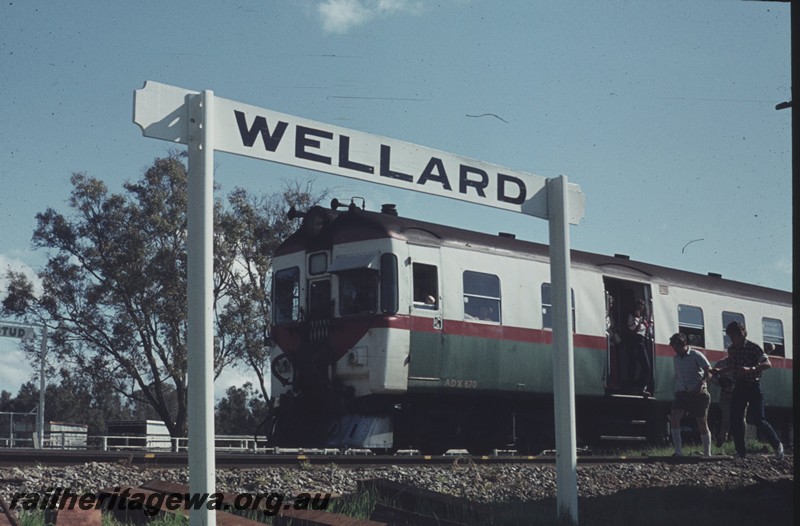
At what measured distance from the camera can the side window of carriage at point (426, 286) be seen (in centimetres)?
1397

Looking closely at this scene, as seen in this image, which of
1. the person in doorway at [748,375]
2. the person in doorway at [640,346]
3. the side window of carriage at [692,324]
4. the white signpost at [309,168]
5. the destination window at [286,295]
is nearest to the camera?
the white signpost at [309,168]

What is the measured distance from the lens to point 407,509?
6.61 metres

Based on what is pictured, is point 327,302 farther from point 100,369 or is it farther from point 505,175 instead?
point 100,369

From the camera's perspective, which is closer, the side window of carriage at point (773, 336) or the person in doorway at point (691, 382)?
the person in doorway at point (691, 382)

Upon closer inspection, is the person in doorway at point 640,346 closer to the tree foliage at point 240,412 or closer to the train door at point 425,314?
the train door at point 425,314

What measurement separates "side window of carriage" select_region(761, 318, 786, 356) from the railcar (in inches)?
157

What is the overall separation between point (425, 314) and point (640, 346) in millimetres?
4447

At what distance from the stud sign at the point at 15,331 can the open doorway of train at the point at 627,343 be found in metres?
23.1

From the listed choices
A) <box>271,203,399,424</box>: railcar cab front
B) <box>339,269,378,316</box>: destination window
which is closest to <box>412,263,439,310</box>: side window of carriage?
<box>271,203,399,424</box>: railcar cab front

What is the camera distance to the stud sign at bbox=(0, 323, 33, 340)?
33656 mm

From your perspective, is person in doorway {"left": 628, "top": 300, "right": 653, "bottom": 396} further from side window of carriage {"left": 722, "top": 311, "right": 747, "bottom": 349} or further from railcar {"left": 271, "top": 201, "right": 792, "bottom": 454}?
side window of carriage {"left": 722, "top": 311, "right": 747, "bottom": 349}

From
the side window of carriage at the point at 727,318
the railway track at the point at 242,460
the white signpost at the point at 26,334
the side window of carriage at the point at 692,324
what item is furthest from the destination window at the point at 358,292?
the white signpost at the point at 26,334

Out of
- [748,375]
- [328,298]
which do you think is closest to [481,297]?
[328,298]

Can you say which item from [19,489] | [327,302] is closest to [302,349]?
[327,302]
